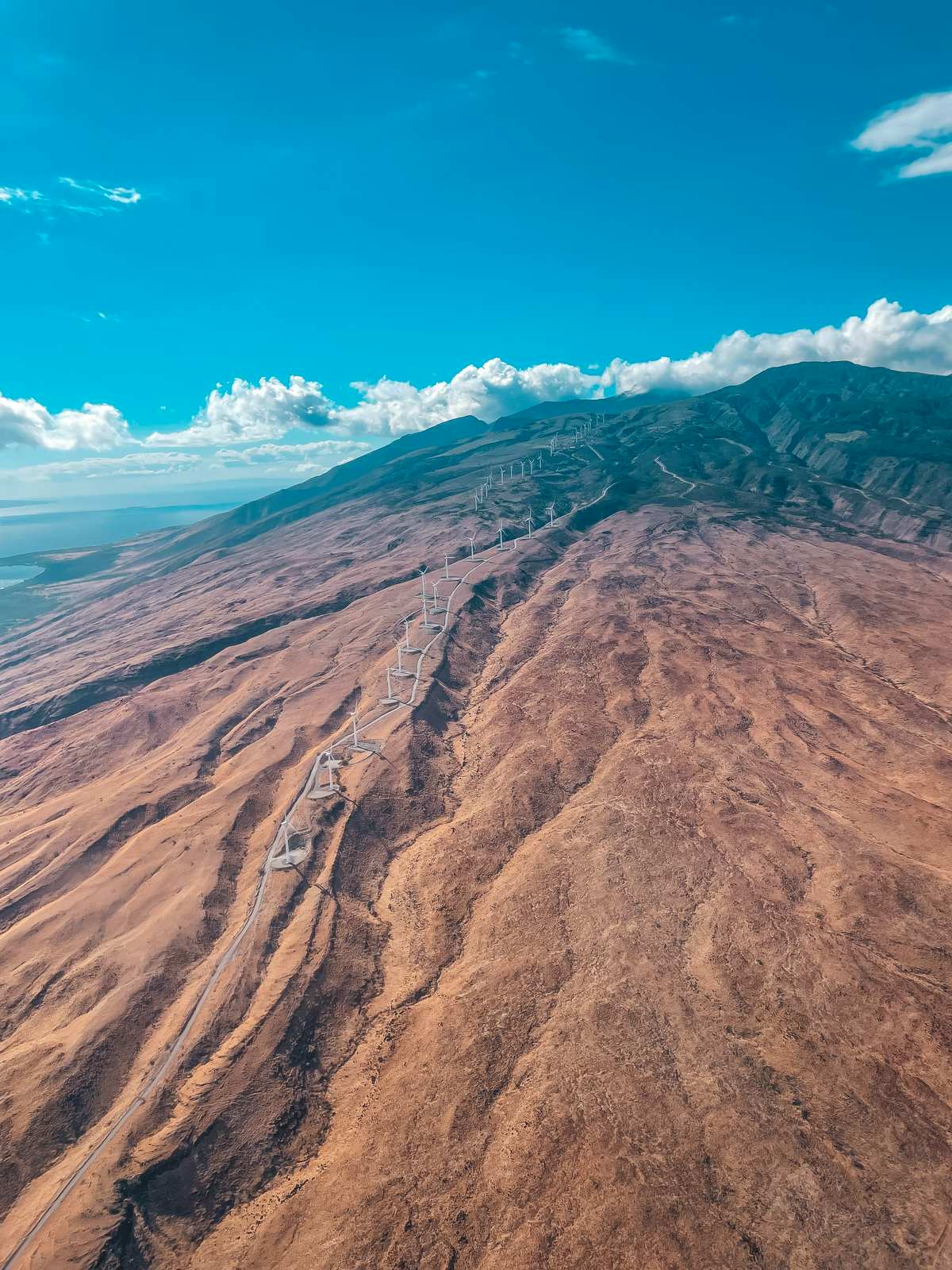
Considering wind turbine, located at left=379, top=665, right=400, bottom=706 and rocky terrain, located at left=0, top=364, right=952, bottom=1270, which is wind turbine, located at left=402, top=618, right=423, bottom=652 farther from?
wind turbine, located at left=379, top=665, right=400, bottom=706

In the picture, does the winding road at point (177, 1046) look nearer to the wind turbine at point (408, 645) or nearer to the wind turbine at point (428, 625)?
the wind turbine at point (408, 645)

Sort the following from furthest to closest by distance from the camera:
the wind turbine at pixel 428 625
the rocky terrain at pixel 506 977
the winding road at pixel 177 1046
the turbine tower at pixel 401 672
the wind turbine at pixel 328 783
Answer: the wind turbine at pixel 428 625 < the turbine tower at pixel 401 672 < the wind turbine at pixel 328 783 < the winding road at pixel 177 1046 < the rocky terrain at pixel 506 977

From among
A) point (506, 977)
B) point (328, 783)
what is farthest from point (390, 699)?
point (506, 977)

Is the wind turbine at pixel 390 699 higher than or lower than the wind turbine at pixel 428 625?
lower

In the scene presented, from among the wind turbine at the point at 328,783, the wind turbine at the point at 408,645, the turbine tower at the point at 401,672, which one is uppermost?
the wind turbine at the point at 408,645

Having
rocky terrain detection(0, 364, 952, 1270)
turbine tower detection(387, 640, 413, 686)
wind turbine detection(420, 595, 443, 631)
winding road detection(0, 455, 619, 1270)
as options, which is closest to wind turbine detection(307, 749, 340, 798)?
winding road detection(0, 455, 619, 1270)

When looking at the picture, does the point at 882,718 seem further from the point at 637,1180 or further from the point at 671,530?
the point at 671,530

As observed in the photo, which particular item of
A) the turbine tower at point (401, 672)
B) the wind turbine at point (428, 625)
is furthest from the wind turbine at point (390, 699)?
the wind turbine at point (428, 625)

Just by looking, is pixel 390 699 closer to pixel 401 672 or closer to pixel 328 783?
pixel 401 672
